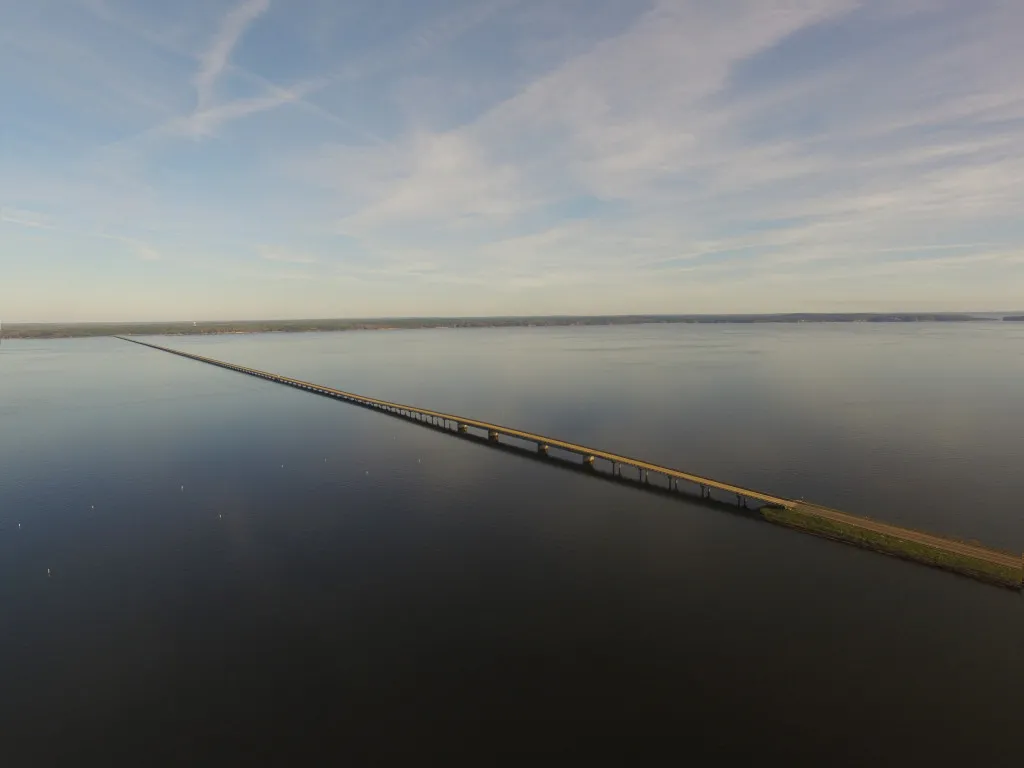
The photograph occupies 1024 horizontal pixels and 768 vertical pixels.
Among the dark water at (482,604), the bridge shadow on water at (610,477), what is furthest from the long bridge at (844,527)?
the dark water at (482,604)

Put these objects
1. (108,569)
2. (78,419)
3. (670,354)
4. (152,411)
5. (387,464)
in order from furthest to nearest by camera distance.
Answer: (670,354), (152,411), (78,419), (387,464), (108,569)

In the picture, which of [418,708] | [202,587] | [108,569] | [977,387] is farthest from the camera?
[977,387]

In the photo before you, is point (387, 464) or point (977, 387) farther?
point (977, 387)

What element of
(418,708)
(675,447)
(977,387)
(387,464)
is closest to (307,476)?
(387,464)

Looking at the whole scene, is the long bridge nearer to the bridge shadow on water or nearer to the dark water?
the bridge shadow on water

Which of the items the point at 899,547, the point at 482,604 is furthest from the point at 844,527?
the point at 482,604

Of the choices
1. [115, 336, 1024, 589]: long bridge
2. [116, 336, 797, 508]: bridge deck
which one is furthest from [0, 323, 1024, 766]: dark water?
[116, 336, 797, 508]: bridge deck

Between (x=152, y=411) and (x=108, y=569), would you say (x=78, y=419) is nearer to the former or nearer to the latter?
(x=152, y=411)
